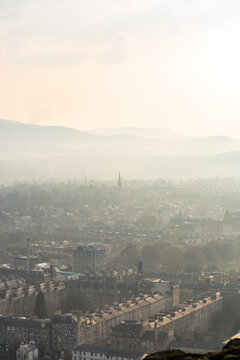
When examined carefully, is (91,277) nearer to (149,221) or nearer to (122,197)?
(149,221)

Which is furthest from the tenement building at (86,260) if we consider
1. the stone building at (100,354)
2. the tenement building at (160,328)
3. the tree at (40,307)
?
the stone building at (100,354)

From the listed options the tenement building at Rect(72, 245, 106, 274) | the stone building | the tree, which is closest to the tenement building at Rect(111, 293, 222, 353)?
the stone building

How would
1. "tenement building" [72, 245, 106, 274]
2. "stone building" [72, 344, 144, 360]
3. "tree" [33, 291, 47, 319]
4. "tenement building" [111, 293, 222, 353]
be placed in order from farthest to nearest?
"tenement building" [72, 245, 106, 274]
"tree" [33, 291, 47, 319]
"tenement building" [111, 293, 222, 353]
"stone building" [72, 344, 144, 360]

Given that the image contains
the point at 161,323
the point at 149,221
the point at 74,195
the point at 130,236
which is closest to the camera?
the point at 161,323

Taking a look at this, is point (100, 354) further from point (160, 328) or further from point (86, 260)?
point (86, 260)

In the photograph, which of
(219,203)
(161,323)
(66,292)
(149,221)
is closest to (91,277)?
(66,292)

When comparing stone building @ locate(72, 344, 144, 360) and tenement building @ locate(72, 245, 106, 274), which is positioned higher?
tenement building @ locate(72, 245, 106, 274)

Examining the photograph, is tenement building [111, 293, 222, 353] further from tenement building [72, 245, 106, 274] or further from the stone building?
tenement building [72, 245, 106, 274]

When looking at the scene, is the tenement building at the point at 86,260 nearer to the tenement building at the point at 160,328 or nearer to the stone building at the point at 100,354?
the tenement building at the point at 160,328
